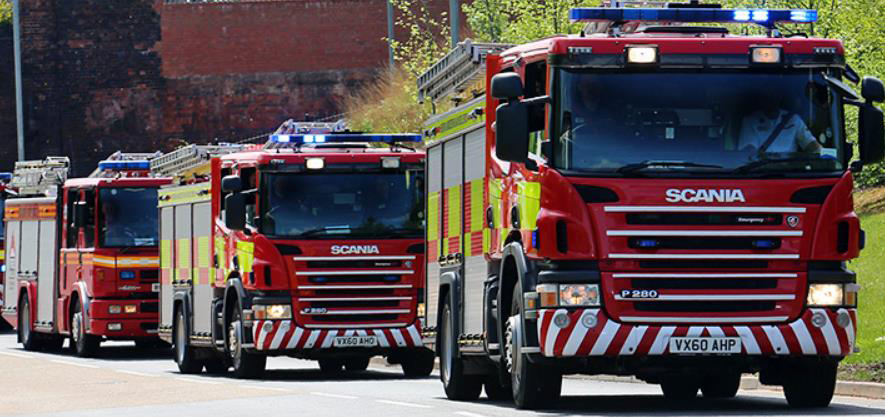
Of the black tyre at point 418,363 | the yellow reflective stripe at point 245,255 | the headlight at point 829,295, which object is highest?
the yellow reflective stripe at point 245,255

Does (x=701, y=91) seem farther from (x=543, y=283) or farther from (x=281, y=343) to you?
(x=281, y=343)

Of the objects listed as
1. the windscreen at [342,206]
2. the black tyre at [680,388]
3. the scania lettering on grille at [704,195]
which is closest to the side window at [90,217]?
the windscreen at [342,206]

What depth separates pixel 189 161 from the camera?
107 feet

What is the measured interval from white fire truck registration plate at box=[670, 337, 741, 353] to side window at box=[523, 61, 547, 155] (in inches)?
69.6

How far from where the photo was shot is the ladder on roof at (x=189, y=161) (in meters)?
30.3

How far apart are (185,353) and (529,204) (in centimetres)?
1349

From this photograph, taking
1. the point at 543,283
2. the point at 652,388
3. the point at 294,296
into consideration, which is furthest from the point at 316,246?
the point at 543,283

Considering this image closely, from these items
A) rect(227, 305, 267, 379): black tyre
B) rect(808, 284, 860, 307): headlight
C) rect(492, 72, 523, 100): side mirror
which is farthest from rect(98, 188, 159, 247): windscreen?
rect(808, 284, 860, 307): headlight

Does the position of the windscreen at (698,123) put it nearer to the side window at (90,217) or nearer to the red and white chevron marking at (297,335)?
the red and white chevron marking at (297,335)

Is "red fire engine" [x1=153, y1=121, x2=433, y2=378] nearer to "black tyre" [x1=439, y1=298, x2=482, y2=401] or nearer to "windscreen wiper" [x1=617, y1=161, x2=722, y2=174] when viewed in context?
"black tyre" [x1=439, y1=298, x2=482, y2=401]

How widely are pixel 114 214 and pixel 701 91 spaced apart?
753 inches

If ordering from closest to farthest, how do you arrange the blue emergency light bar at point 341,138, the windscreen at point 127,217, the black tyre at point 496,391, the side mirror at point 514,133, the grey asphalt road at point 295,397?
the side mirror at point 514,133
the grey asphalt road at point 295,397
the black tyre at point 496,391
the blue emergency light bar at point 341,138
the windscreen at point 127,217

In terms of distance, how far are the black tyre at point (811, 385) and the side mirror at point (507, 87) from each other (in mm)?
3181

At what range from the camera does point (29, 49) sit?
69.6 meters
